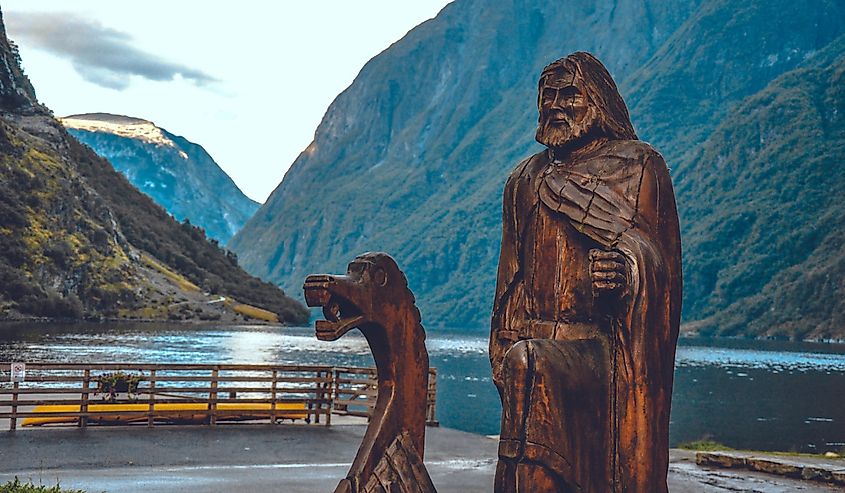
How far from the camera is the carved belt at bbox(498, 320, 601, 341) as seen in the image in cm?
653

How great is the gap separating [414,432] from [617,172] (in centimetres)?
256

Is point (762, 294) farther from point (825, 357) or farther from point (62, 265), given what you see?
point (62, 265)

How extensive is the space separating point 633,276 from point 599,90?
1.42 metres

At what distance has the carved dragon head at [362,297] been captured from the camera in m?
7.04

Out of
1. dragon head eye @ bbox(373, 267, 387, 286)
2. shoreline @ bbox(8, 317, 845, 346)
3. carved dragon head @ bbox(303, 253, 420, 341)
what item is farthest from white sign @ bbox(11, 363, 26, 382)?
shoreline @ bbox(8, 317, 845, 346)

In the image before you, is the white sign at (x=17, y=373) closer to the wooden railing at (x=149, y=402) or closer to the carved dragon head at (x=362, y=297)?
the wooden railing at (x=149, y=402)

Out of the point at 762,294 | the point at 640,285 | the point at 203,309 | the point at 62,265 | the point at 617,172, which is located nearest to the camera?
the point at 640,285

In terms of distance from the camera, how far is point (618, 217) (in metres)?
6.56

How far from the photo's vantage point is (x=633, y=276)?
6.23 meters

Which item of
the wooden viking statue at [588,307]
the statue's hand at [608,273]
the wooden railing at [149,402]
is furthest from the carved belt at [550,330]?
the wooden railing at [149,402]

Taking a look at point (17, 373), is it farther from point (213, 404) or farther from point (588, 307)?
point (588, 307)

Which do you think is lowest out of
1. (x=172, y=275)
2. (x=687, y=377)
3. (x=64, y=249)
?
(x=687, y=377)

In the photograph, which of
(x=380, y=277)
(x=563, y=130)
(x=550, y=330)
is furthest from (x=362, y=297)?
(x=563, y=130)

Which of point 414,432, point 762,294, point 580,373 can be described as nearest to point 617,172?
point 580,373
